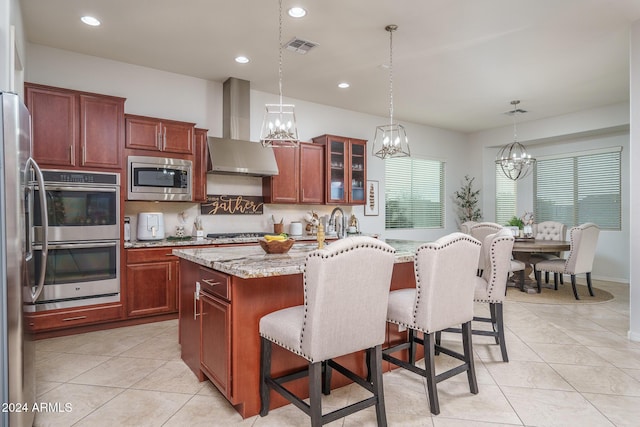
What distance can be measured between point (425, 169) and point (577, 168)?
2.61m

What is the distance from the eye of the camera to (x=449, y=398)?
2428 millimetres

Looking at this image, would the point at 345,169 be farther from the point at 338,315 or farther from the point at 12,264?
the point at 12,264

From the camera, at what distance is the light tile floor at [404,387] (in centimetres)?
218

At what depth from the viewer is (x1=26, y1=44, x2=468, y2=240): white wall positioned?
4.04 m

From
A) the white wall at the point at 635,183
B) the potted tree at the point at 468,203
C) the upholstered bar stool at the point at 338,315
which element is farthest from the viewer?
the potted tree at the point at 468,203

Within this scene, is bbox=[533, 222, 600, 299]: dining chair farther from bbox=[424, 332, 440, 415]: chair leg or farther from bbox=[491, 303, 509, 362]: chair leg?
bbox=[424, 332, 440, 415]: chair leg

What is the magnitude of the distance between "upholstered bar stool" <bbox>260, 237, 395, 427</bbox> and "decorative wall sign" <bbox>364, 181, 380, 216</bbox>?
454 cm

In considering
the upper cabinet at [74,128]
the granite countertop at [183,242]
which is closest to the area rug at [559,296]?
the granite countertop at [183,242]

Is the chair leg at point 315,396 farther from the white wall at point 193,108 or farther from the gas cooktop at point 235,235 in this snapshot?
the white wall at point 193,108

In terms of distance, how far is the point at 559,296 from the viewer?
5.27 meters

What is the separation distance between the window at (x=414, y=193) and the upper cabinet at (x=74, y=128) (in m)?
4.51

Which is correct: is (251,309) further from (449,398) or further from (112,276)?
(112,276)

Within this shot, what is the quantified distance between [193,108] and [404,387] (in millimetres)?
3974

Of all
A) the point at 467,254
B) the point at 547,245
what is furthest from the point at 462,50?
the point at 547,245
